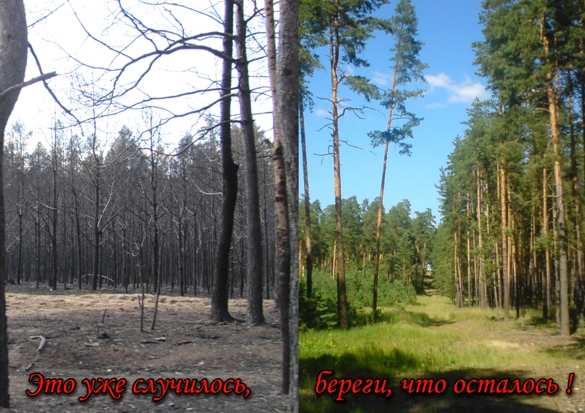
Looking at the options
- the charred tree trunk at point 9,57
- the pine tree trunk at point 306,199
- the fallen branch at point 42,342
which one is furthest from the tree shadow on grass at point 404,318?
the charred tree trunk at point 9,57

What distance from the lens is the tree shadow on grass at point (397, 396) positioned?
16.2ft

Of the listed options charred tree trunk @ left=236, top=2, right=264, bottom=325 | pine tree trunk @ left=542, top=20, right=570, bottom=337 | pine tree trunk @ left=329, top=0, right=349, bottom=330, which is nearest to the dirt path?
charred tree trunk @ left=236, top=2, right=264, bottom=325

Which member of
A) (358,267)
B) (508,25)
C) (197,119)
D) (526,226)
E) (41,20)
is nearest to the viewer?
(41,20)

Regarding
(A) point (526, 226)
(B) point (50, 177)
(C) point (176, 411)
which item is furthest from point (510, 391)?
(A) point (526, 226)

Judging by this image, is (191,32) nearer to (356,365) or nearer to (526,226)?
(356,365)

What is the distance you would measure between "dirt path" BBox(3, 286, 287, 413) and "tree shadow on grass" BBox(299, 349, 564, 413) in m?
0.68

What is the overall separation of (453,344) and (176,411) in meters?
4.00

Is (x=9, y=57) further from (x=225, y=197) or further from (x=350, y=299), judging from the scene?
(x=350, y=299)

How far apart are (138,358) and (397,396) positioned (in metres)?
2.82

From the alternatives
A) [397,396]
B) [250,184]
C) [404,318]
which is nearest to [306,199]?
[250,184]

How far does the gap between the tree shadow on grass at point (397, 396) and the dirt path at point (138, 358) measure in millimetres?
685

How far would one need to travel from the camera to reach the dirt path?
357 centimetres

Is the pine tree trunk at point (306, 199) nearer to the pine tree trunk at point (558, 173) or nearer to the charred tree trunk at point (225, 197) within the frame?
the charred tree trunk at point (225, 197)

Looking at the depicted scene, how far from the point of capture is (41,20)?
183 inches
